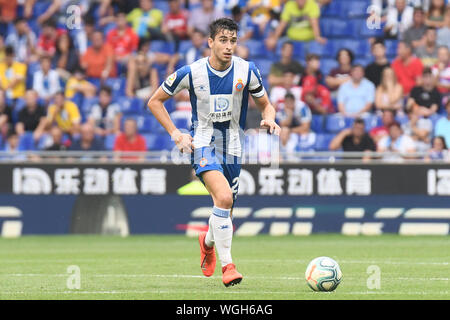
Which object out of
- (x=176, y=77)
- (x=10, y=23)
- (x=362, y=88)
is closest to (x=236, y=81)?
(x=176, y=77)

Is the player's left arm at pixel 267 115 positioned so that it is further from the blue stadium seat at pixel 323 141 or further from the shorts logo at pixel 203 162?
the blue stadium seat at pixel 323 141

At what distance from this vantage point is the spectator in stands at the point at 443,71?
20188mm

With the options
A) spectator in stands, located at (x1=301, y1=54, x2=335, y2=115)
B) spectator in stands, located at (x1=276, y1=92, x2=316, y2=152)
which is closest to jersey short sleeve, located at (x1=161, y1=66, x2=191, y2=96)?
spectator in stands, located at (x1=276, y1=92, x2=316, y2=152)

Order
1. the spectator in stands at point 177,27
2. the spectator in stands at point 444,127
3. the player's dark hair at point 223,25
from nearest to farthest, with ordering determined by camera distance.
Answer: the player's dark hair at point 223,25 < the spectator in stands at point 444,127 < the spectator in stands at point 177,27

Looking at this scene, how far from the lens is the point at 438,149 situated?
18.0 meters

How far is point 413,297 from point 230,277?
66.5 inches

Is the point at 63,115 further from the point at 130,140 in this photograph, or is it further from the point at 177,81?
the point at 177,81

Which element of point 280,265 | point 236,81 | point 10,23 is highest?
point 10,23

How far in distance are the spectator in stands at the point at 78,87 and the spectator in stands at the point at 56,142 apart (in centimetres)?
206

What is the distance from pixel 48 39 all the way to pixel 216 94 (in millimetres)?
12611

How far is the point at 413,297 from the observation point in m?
8.68

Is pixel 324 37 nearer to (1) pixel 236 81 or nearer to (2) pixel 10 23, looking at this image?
(2) pixel 10 23

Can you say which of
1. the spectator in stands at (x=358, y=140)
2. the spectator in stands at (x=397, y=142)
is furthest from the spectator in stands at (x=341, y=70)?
the spectator in stands at (x=358, y=140)

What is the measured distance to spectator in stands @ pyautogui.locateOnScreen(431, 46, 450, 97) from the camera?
66.2ft
